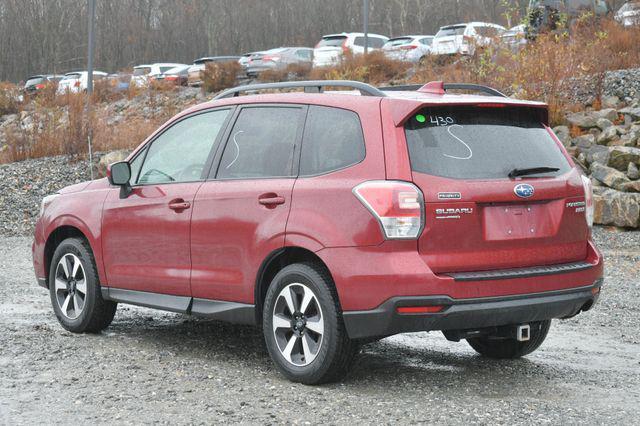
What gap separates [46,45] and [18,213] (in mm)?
59310

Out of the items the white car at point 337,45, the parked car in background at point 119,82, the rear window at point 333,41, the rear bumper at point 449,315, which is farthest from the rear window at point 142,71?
the rear bumper at point 449,315

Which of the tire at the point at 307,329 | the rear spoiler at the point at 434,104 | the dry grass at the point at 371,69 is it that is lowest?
the tire at the point at 307,329

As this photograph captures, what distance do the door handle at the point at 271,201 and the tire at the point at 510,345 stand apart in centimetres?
176

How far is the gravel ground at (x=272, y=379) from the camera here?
5.34 metres

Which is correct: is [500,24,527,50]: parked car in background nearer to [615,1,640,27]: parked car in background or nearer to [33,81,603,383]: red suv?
[615,1,640,27]: parked car in background

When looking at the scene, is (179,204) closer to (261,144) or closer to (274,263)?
(261,144)

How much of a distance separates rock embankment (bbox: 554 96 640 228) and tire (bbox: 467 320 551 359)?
26.8 feet

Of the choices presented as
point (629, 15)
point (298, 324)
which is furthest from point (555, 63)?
point (298, 324)

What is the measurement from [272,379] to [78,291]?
225cm

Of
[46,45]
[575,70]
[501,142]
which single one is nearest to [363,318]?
[501,142]

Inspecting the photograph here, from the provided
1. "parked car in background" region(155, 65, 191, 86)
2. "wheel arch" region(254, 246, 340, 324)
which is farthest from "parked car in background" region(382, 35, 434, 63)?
"wheel arch" region(254, 246, 340, 324)

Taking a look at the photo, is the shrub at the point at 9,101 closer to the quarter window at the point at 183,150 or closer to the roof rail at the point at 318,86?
the quarter window at the point at 183,150

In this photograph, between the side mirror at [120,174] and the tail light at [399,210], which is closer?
the tail light at [399,210]

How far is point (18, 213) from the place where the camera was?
17.8 metres
